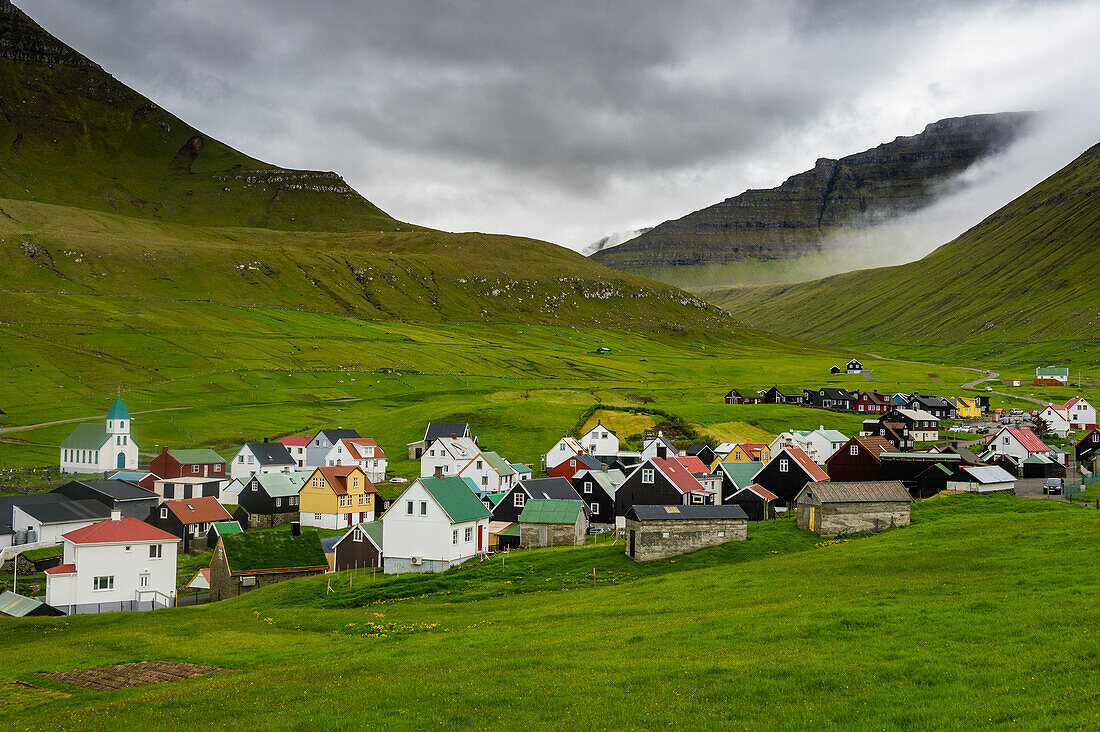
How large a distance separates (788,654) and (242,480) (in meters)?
82.9

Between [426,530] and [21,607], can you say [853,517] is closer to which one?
[426,530]

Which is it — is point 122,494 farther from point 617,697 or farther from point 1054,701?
point 1054,701

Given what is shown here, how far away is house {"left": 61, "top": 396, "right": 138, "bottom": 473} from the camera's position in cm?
10756

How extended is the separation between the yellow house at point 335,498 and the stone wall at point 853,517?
45.2m

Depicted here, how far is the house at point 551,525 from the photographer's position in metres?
61.1

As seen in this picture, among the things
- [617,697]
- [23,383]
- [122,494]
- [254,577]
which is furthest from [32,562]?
[23,383]

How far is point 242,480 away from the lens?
93750mm

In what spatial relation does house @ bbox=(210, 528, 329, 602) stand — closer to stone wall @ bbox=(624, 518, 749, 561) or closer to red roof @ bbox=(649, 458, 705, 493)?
stone wall @ bbox=(624, 518, 749, 561)

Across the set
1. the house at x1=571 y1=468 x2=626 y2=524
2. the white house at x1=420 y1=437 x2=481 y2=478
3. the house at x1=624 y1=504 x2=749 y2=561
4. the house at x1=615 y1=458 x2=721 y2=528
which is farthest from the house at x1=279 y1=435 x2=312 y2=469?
the house at x1=624 y1=504 x2=749 y2=561

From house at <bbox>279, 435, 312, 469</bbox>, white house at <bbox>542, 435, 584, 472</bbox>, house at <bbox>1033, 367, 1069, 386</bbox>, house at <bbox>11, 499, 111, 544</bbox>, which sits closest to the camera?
house at <bbox>11, 499, 111, 544</bbox>

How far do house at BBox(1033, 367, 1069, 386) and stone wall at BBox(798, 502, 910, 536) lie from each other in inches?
6643

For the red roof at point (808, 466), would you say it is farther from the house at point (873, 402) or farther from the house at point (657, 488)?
the house at point (873, 402)

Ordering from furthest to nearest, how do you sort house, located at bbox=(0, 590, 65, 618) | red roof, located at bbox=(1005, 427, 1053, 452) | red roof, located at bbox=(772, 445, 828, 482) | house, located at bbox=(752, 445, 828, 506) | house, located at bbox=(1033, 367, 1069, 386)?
1. house, located at bbox=(1033, 367, 1069, 386)
2. red roof, located at bbox=(1005, 427, 1053, 452)
3. house, located at bbox=(752, 445, 828, 506)
4. red roof, located at bbox=(772, 445, 828, 482)
5. house, located at bbox=(0, 590, 65, 618)

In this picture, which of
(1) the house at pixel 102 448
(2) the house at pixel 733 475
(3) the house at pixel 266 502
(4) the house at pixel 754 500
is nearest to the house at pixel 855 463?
(2) the house at pixel 733 475
